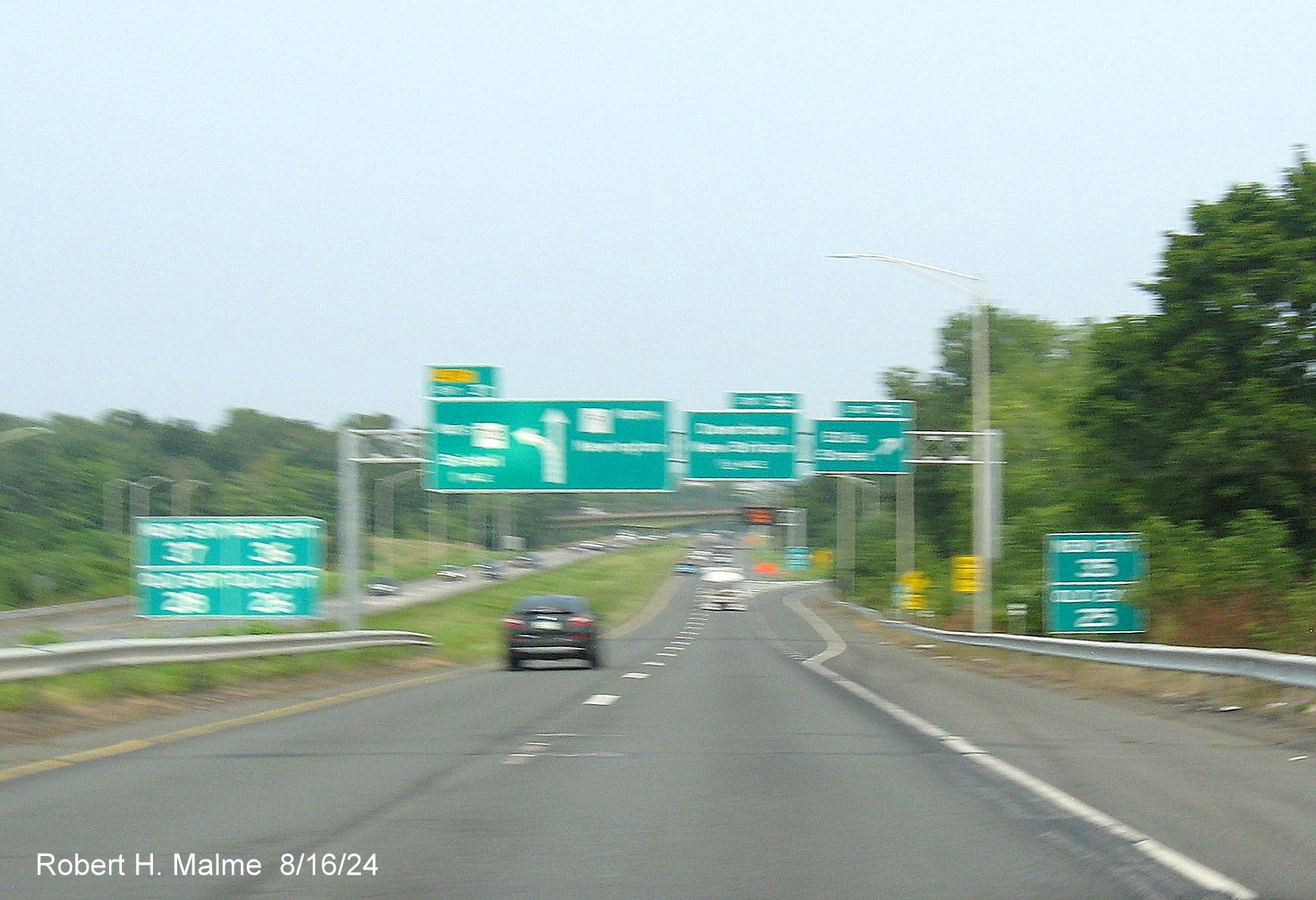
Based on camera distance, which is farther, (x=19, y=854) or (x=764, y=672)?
(x=764, y=672)

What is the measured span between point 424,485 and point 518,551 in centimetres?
13584

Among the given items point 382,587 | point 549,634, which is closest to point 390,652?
point 549,634

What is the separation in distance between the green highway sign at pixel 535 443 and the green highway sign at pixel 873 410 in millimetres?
6338

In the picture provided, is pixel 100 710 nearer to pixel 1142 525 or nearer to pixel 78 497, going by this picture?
pixel 1142 525

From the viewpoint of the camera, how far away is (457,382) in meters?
37.4

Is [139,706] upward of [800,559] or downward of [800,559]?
upward

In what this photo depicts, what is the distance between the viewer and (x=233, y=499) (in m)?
72.4

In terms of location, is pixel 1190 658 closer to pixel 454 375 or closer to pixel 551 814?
pixel 551 814

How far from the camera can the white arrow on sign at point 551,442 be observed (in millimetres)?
36656

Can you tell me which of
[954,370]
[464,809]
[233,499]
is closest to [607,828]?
[464,809]

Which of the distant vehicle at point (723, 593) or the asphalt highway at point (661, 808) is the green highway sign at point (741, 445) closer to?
the asphalt highway at point (661, 808)

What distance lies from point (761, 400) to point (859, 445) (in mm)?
2844

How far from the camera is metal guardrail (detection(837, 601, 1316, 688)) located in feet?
49.9

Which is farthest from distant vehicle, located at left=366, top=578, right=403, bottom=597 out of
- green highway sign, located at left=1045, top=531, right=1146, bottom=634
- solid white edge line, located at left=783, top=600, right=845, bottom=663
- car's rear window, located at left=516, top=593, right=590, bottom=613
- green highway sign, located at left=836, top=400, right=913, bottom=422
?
green highway sign, located at left=1045, top=531, right=1146, bottom=634
